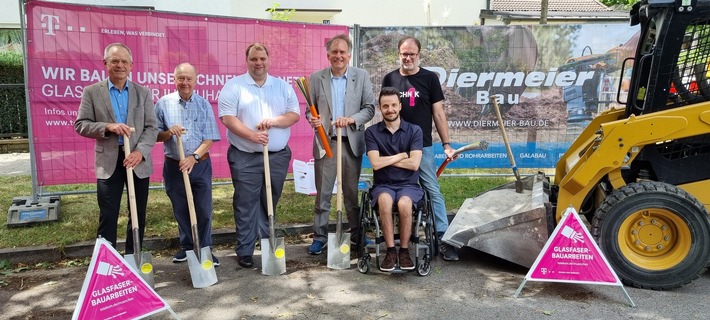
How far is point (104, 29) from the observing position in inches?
228

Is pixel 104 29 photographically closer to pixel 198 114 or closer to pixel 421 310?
pixel 198 114

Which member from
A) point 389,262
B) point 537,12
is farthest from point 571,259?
point 537,12

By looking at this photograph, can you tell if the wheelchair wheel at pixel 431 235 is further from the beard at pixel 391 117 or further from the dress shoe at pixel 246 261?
the dress shoe at pixel 246 261

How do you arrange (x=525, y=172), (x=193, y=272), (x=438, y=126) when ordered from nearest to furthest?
(x=193, y=272), (x=438, y=126), (x=525, y=172)

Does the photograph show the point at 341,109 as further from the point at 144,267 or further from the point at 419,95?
the point at 144,267

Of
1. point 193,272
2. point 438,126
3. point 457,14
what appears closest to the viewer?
point 193,272

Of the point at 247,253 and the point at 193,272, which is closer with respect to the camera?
the point at 193,272

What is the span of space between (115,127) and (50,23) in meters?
2.21

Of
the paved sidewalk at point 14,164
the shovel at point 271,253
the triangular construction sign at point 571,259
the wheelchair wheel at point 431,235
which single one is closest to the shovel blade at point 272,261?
the shovel at point 271,253

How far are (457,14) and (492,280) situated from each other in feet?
55.9

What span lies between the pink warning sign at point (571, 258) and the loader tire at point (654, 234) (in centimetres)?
24

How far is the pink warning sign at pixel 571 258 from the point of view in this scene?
396 centimetres

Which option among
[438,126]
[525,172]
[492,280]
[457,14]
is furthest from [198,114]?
[457,14]

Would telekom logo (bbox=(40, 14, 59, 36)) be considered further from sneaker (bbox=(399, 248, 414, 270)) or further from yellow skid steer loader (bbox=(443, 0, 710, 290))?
yellow skid steer loader (bbox=(443, 0, 710, 290))
